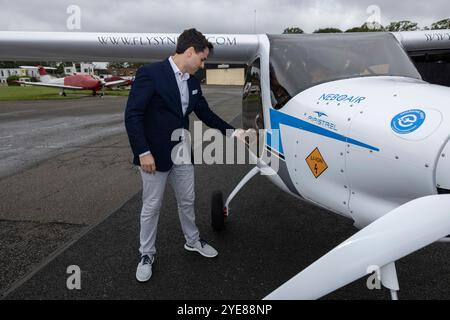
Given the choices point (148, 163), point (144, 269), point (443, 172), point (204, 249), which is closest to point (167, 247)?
point (204, 249)

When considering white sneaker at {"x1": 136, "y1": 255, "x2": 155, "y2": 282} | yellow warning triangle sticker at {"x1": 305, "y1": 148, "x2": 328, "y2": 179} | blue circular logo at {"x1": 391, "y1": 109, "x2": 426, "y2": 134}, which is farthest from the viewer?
white sneaker at {"x1": 136, "y1": 255, "x2": 155, "y2": 282}

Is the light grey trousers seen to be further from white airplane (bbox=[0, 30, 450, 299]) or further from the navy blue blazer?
white airplane (bbox=[0, 30, 450, 299])

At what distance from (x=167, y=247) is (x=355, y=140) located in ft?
6.98

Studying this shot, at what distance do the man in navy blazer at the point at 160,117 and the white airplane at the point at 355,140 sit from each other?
0.68m

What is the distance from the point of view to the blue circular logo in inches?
56.7

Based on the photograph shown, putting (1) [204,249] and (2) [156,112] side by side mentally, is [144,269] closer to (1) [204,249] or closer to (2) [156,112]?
(1) [204,249]

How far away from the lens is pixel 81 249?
3047 mm

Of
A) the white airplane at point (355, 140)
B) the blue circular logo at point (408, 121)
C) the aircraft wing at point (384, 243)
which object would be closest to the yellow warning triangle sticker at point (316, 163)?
→ the white airplane at point (355, 140)

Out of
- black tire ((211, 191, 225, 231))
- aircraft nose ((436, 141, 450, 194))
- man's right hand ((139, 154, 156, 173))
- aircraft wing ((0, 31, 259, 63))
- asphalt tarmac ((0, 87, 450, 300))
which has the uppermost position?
aircraft wing ((0, 31, 259, 63))

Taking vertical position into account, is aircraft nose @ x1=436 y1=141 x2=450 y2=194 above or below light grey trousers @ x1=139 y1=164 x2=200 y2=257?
above

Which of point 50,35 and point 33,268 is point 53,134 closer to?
point 50,35

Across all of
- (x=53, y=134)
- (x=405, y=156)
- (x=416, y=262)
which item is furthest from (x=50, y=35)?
(x=53, y=134)

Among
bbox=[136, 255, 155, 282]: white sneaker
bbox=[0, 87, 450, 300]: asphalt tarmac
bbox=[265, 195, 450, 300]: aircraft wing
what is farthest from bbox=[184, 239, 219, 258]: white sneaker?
bbox=[265, 195, 450, 300]: aircraft wing

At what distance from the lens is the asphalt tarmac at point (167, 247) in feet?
8.05
